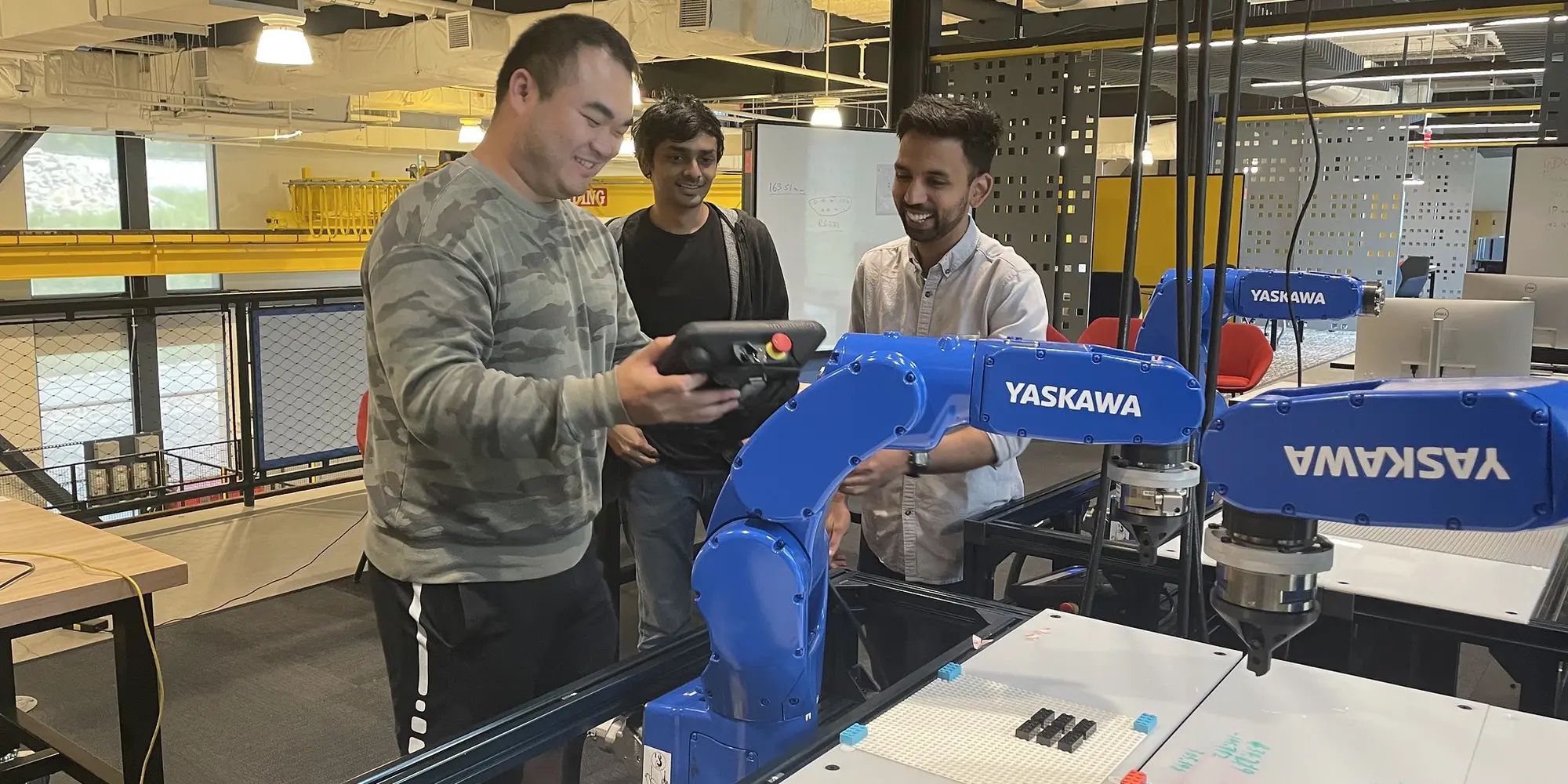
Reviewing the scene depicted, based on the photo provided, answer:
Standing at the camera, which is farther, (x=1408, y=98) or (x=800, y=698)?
(x=1408, y=98)

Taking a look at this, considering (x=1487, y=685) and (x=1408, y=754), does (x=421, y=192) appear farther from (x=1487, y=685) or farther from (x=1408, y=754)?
(x=1487, y=685)

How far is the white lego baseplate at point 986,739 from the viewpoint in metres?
1.00

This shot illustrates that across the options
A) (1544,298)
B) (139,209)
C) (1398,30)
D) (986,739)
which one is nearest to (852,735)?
(986,739)

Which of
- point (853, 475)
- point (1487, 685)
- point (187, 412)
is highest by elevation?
point (853, 475)

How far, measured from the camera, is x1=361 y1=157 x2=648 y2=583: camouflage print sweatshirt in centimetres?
126

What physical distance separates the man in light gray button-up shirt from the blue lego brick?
67cm

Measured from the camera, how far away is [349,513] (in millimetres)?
5449

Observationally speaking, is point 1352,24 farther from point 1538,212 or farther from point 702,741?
point 702,741

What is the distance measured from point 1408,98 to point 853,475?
12605 millimetres

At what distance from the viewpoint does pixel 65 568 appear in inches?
80.4

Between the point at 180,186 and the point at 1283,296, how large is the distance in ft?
48.1

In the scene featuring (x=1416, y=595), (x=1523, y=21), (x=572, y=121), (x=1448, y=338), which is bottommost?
(x=1416, y=595)

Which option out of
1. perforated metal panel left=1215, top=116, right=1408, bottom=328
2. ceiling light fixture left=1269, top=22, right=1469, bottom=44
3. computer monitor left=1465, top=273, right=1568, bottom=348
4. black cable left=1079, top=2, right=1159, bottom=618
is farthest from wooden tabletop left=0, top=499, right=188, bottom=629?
perforated metal panel left=1215, top=116, right=1408, bottom=328

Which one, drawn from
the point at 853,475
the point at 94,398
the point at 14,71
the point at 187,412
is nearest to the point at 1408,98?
the point at 853,475
